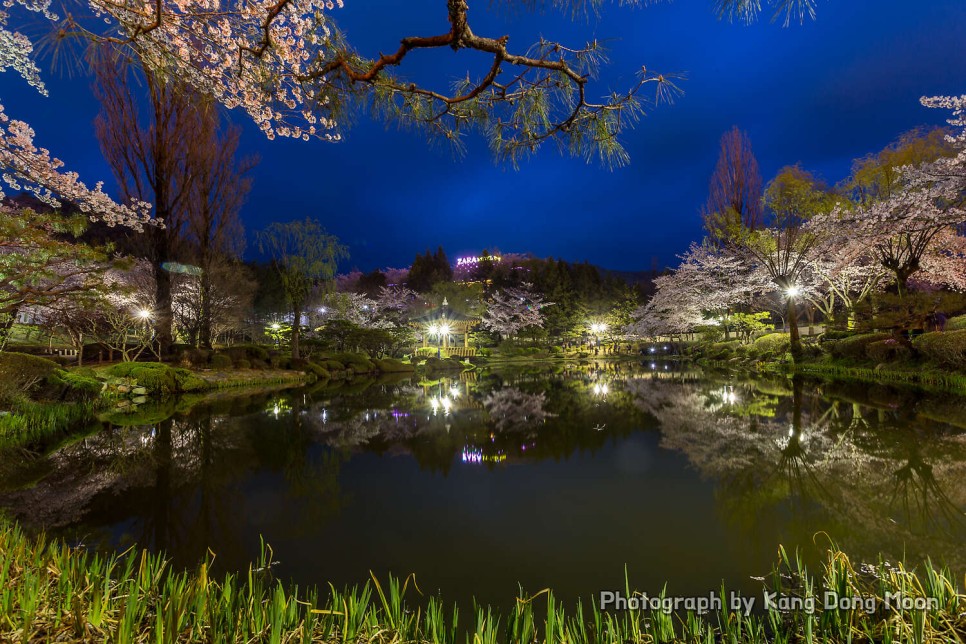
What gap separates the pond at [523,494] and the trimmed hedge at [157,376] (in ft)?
12.1

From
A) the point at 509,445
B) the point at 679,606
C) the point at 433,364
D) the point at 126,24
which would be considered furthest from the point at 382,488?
the point at 433,364

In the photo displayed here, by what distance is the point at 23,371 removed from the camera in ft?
22.7

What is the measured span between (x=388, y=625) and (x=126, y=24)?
381 cm

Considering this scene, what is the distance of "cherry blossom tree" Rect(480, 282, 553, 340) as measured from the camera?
28.9m

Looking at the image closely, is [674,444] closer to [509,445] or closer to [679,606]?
[509,445]

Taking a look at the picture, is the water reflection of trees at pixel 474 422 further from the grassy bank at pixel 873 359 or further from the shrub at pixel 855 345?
the shrub at pixel 855 345

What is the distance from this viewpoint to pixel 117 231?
28.4m

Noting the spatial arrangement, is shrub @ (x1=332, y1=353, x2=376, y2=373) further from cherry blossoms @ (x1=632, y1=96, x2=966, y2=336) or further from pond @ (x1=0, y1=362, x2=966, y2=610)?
cherry blossoms @ (x1=632, y1=96, x2=966, y2=336)

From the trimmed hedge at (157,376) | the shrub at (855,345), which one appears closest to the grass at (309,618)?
the trimmed hedge at (157,376)

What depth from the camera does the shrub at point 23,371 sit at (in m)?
6.46

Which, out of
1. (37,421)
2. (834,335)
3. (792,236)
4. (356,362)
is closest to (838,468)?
(37,421)

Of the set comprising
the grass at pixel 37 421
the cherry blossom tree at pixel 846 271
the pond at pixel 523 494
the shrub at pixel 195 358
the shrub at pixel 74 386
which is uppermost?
the cherry blossom tree at pixel 846 271

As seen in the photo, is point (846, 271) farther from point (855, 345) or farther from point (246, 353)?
point (246, 353)

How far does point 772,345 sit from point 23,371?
75.8 feet
